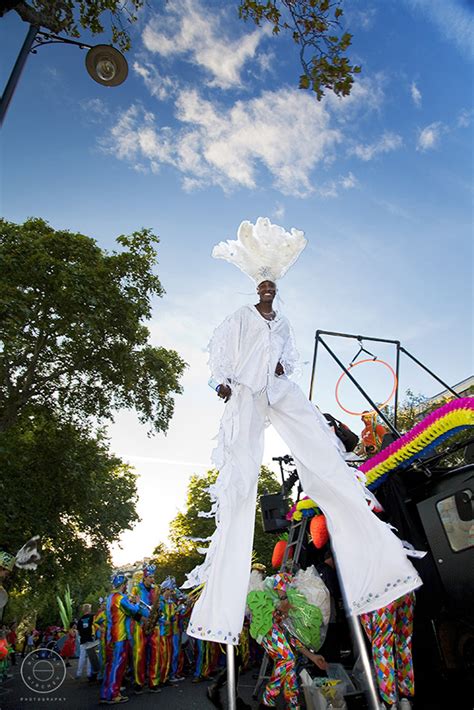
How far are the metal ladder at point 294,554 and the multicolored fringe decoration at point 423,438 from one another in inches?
49.1

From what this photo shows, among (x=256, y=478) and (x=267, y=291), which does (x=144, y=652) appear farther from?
(x=267, y=291)

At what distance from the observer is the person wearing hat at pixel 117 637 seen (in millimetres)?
6215

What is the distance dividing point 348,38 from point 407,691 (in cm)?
535

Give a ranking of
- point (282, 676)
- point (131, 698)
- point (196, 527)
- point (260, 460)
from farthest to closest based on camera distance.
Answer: point (196, 527), point (131, 698), point (282, 676), point (260, 460)

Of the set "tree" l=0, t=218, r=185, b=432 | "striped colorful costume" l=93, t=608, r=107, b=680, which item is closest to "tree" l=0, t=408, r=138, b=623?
"tree" l=0, t=218, r=185, b=432

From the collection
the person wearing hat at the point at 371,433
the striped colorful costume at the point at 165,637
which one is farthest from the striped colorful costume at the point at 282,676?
the striped colorful costume at the point at 165,637

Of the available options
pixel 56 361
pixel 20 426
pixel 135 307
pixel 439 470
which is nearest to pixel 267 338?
pixel 439 470

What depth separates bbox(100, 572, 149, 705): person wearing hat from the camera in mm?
6215

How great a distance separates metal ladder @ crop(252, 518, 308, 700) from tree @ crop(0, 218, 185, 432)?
7228 millimetres

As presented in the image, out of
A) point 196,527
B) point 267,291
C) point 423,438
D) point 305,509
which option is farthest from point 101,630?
point 196,527

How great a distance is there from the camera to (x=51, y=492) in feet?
42.9

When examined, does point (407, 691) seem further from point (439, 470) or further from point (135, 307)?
point (135, 307)

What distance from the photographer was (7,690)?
23.4 ft

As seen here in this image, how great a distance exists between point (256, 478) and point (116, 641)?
5.55 metres
